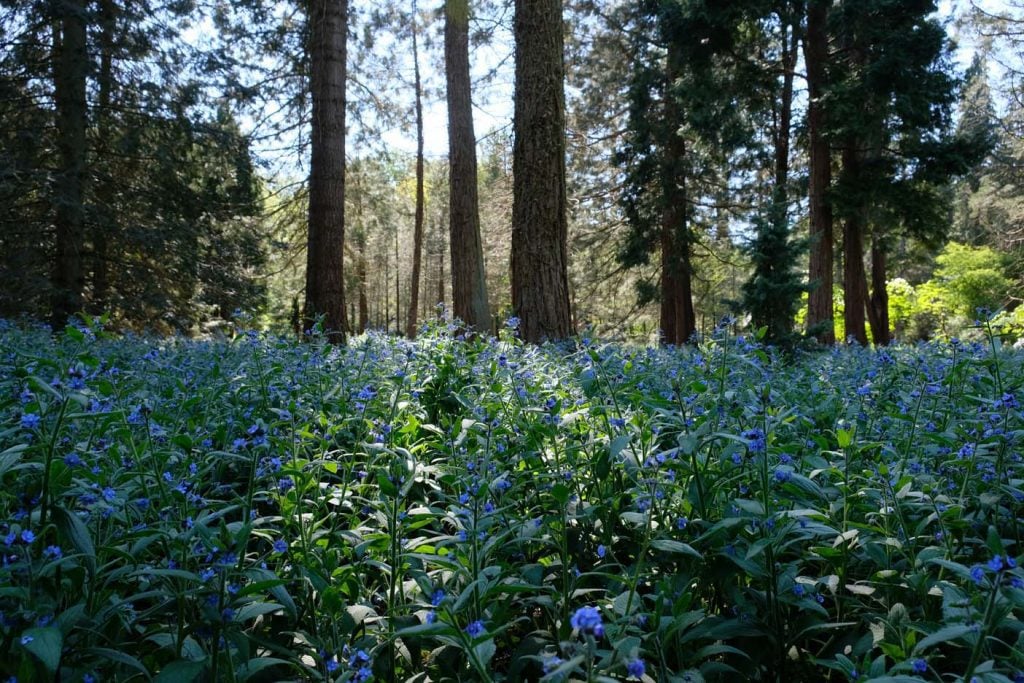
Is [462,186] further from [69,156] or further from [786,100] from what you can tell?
[786,100]

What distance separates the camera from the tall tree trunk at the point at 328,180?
428 inches

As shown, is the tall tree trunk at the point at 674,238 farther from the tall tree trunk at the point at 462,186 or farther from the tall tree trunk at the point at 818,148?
the tall tree trunk at the point at 462,186

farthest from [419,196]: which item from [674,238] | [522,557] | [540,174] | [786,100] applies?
[522,557]

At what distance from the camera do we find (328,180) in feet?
36.4

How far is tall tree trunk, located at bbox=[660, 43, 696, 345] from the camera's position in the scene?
1944cm

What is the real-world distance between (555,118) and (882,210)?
39.6ft

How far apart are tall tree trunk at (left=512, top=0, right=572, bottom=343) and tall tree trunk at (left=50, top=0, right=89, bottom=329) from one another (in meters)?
9.35

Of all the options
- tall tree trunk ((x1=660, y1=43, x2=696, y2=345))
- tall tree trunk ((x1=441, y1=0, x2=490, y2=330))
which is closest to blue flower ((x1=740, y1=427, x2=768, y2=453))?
tall tree trunk ((x1=441, y1=0, x2=490, y2=330))

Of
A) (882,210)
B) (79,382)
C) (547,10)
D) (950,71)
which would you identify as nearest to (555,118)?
(547,10)

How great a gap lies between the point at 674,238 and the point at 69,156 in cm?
1539

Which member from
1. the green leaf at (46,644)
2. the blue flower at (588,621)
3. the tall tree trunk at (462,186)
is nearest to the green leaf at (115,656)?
the green leaf at (46,644)

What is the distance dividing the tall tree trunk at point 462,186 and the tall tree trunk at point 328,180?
1.97m

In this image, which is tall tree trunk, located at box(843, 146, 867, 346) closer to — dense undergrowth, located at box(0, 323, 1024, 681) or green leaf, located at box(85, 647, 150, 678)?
dense undergrowth, located at box(0, 323, 1024, 681)

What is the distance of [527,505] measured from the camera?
2631 millimetres
